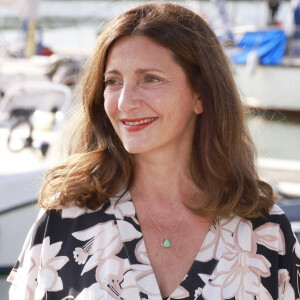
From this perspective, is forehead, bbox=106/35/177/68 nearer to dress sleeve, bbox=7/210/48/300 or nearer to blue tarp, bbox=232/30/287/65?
dress sleeve, bbox=7/210/48/300

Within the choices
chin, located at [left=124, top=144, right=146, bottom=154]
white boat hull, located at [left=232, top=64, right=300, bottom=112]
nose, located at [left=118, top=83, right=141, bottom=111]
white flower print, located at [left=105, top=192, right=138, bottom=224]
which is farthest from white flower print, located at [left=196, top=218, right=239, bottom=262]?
white boat hull, located at [left=232, top=64, right=300, bottom=112]

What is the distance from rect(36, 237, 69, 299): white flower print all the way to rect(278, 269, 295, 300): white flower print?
23.8 inches

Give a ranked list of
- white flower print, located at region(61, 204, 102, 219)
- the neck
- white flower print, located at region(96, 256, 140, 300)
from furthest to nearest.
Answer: the neck → white flower print, located at region(61, 204, 102, 219) → white flower print, located at region(96, 256, 140, 300)

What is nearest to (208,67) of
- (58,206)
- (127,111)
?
(127,111)

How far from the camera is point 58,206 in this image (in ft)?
5.55

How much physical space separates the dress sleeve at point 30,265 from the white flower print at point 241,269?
47cm

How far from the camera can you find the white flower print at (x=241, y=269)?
1632mm

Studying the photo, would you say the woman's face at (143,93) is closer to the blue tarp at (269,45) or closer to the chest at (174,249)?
the chest at (174,249)

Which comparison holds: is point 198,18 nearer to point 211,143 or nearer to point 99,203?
point 211,143

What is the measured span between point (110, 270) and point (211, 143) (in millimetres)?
517

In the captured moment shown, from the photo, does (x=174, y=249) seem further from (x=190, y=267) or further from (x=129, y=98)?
(x=129, y=98)

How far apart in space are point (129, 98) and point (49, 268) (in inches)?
20.0

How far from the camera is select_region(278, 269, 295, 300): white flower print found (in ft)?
5.58

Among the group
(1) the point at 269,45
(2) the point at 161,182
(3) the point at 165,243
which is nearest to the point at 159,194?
(2) the point at 161,182
